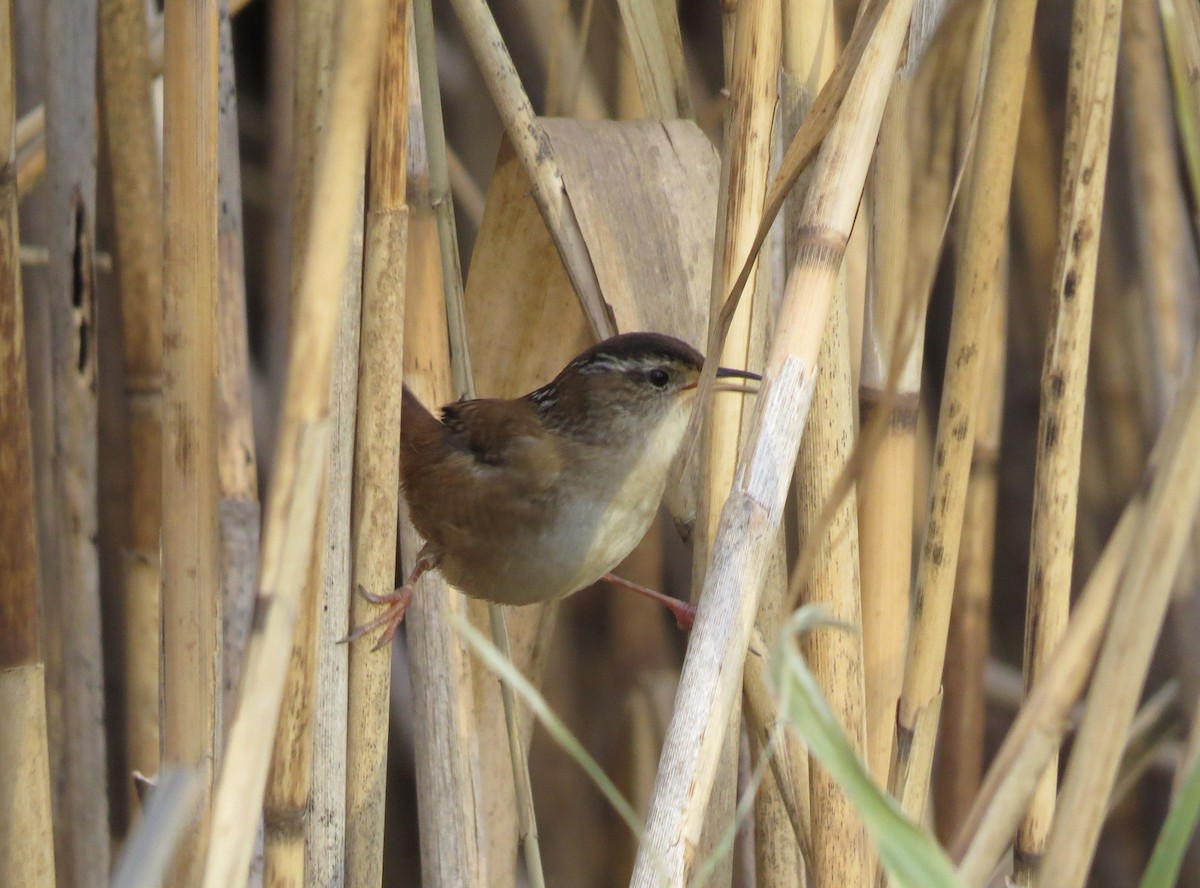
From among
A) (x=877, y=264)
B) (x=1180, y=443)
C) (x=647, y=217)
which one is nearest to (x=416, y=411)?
(x=647, y=217)

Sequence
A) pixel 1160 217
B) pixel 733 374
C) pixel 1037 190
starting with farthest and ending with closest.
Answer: pixel 1037 190 → pixel 1160 217 → pixel 733 374

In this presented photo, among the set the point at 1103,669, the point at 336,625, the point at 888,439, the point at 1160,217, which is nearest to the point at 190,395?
the point at 336,625

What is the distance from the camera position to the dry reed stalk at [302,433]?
0.93 metres

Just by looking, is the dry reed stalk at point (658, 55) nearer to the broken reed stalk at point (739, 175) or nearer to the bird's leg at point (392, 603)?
the broken reed stalk at point (739, 175)

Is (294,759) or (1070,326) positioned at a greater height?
(1070,326)

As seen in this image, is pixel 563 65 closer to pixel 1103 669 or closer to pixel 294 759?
pixel 294 759

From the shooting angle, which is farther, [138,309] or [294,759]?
[138,309]

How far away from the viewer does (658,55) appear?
1.77 m

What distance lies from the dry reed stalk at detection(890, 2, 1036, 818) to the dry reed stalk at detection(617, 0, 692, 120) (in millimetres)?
452

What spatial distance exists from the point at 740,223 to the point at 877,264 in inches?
11.5

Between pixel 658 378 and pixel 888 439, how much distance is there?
17.0 inches

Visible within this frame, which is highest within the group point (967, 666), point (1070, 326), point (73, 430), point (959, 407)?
point (1070, 326)

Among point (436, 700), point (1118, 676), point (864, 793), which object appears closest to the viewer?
point (864, 793)

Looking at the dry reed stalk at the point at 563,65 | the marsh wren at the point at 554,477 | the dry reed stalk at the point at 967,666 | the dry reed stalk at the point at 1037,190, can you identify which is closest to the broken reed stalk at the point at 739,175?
the marsh wren at the point at 554,477
